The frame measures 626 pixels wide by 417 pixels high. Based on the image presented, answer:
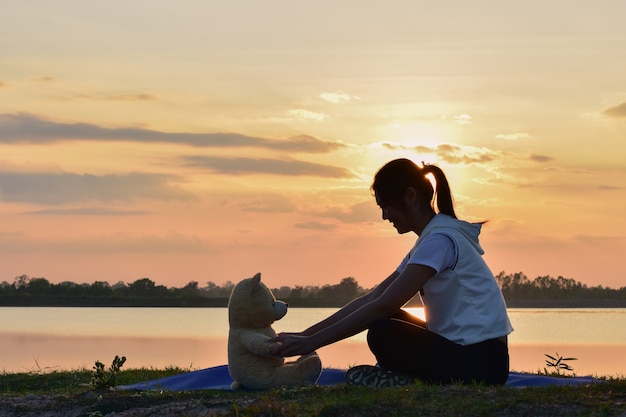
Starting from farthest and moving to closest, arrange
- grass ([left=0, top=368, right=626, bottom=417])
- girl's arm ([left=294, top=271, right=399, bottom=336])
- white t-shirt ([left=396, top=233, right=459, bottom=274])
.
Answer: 1. girl's arm ([left=294, top=271, right=399, bottom=336])
2. white t-shirt ([left=396, top=233, right=459, bottom=274])
3. grass ([left=0, top=368, right=626, bottom=417])

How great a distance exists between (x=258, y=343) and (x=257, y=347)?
0.03 metres

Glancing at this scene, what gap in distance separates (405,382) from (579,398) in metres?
1.20

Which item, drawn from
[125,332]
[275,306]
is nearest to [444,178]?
[275,306]

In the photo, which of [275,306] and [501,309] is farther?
[275,306]

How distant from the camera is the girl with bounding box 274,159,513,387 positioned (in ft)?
19.6

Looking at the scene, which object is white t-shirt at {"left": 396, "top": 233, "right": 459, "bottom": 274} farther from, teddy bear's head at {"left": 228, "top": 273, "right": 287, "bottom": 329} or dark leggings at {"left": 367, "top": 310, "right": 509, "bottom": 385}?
teddy bear's head at {"left": 228, "top": 273, "right": 287, "bottom": 329}

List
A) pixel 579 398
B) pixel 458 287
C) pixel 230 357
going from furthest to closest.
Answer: pixel 230 357 < pixel 458 287 < pixel 579 398

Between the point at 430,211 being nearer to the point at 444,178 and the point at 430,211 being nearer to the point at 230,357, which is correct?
the point at 444,178

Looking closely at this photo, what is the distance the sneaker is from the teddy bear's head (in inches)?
41.6

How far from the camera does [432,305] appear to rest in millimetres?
6191

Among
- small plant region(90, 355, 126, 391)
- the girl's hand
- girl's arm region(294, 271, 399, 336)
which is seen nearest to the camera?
Answer: the girl's hand

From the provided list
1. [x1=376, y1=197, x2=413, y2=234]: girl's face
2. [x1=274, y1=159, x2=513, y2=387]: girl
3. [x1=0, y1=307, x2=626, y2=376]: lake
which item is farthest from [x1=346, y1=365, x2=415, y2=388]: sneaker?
[x1=0, y1=307, x2=626, y2=376]: lake

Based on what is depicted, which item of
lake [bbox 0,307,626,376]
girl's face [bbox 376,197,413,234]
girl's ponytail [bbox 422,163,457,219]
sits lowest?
lake [bbox 0,307,626,376]

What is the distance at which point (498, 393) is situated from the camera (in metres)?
5.67
